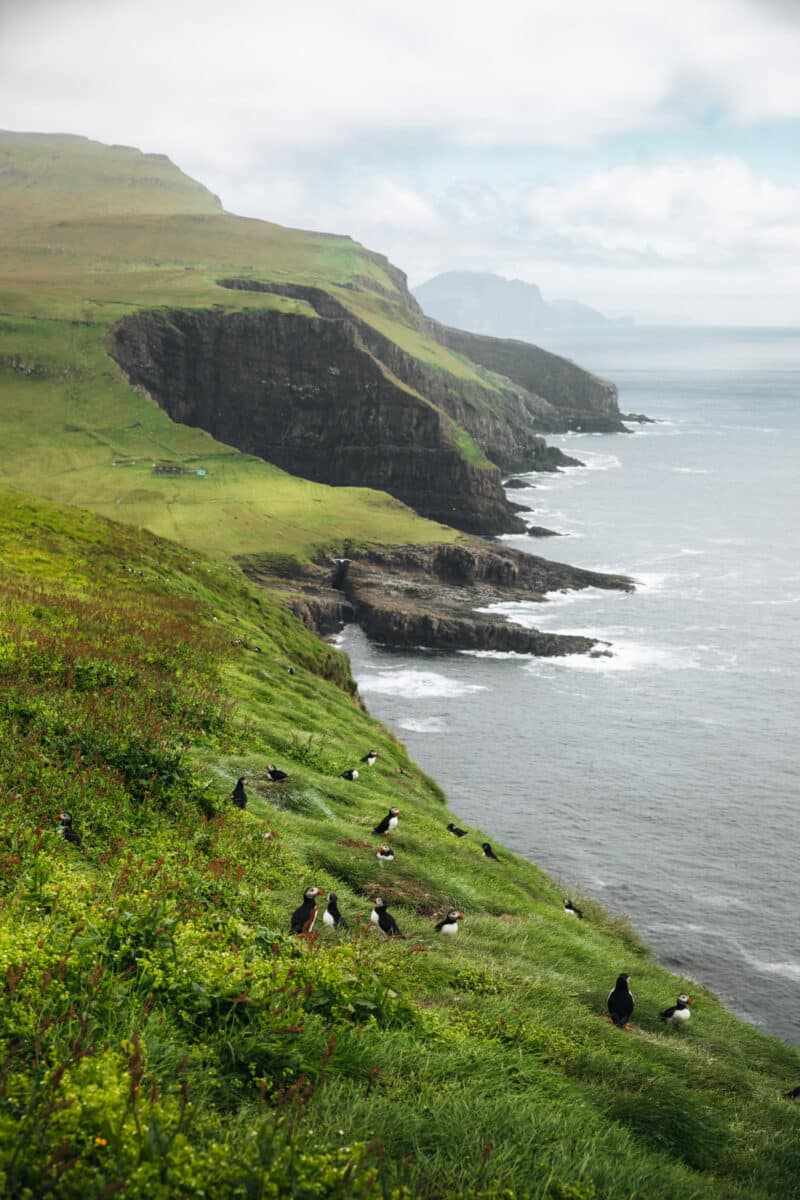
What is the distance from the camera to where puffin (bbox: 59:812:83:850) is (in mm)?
16562

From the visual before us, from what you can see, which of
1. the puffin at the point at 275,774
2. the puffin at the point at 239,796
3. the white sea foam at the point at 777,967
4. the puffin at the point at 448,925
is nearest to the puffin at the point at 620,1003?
the puffin at the point at 448,925

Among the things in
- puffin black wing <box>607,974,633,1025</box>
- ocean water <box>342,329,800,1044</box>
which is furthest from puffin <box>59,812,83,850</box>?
ocean water <box>342,329,800,1044</box>

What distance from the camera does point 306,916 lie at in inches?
619

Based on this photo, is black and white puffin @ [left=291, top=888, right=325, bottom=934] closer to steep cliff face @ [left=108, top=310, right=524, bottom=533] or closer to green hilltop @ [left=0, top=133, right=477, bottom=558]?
green hilltop @ [left=0, top=133, right=477, bottom=558]

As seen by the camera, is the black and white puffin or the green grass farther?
the green grass

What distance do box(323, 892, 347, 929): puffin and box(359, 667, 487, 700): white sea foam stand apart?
67.4 m

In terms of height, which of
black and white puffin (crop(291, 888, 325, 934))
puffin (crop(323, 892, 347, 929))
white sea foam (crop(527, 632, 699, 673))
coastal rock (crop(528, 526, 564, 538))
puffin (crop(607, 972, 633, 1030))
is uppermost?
coastal rock (crop(528, 526, 564, 538))

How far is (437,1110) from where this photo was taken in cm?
1068

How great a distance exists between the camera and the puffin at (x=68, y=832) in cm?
1656

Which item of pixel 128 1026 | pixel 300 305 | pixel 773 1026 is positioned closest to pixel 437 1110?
pixel 128 1026

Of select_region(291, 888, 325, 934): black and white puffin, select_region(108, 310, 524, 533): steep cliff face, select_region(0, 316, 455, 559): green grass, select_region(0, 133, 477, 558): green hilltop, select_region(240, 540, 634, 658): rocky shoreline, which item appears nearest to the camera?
select_region(291, 888, 325, 934): black and white puffin

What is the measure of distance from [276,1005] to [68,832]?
6673 mm

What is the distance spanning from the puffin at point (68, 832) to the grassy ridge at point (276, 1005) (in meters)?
0.51

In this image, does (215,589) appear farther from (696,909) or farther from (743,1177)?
(743,1177)
